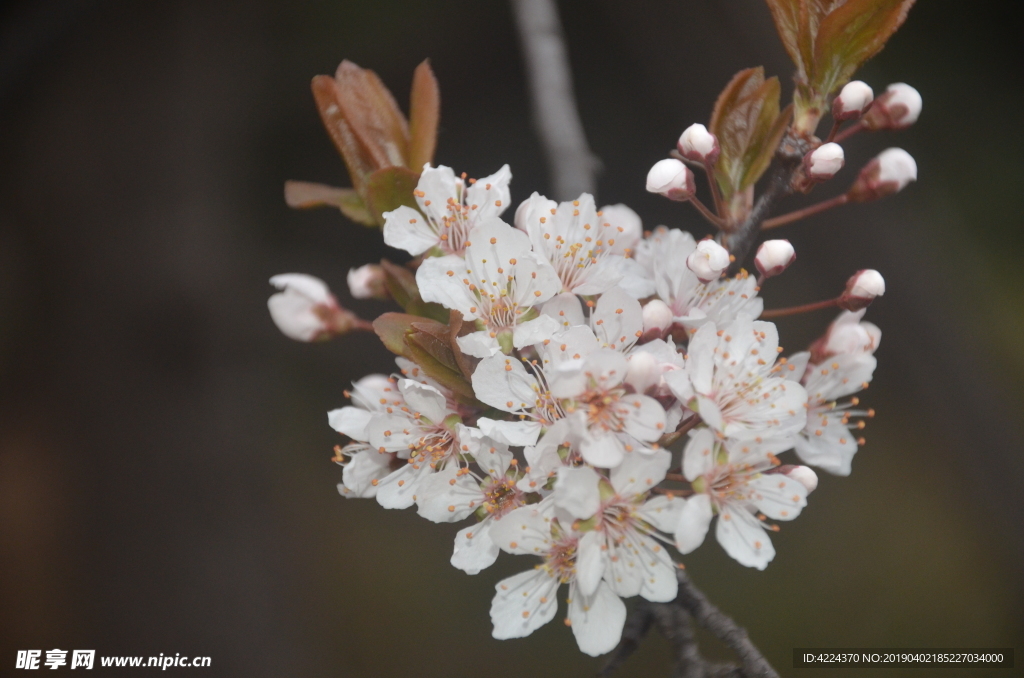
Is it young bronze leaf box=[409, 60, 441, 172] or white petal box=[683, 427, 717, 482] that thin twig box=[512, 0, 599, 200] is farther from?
white petal box=[683, 427, 717, 482]

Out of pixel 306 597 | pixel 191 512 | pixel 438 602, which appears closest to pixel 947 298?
pixel 438 602

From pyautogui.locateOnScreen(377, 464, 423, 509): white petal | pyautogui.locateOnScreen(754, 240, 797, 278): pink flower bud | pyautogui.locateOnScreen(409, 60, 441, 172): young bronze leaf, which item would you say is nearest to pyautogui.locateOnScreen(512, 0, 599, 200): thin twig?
pyautogui.locateOnScreen(409, 60, 441, 172): young bronze leaf

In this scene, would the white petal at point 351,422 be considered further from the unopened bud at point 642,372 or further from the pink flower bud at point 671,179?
the pink flower bud at point 671,179

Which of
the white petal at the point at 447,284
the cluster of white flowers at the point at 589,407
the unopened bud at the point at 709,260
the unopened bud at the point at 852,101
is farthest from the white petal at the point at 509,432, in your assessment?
the unopened bud at the point at 852,101

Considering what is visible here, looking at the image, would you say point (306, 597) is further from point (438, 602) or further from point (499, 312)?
point (499, 312)

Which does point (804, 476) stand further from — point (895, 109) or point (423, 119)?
point (423, 119)

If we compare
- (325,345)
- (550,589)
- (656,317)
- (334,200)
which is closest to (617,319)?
(656,317)
